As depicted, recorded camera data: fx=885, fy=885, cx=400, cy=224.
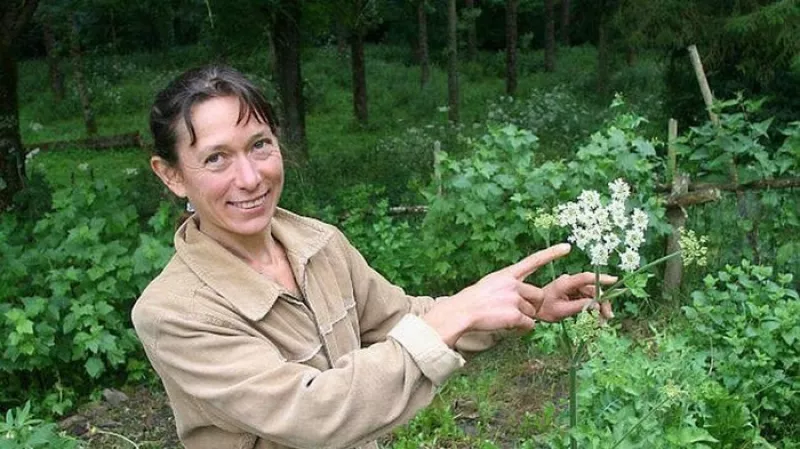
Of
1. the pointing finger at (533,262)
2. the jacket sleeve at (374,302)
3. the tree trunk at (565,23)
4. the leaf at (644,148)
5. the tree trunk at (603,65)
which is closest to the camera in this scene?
the pointing finger at (533,262)

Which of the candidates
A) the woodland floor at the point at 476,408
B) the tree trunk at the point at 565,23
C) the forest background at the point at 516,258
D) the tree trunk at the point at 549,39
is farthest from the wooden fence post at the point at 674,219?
the tree trunk at the point at 565,23

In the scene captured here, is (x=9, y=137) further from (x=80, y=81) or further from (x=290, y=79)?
(x=80, y=81)

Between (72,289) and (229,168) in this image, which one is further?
(72,289)

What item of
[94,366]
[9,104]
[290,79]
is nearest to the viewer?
[94,366]

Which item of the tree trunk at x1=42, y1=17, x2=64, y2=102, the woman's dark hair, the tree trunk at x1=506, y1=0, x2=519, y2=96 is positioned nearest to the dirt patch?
the woman's dark hair

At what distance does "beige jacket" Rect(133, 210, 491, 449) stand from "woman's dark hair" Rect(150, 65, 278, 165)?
0.19 meters

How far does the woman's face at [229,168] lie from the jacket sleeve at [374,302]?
13.5 inches

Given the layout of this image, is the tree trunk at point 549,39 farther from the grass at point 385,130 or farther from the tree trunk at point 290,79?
the tree trunk at point 290,79

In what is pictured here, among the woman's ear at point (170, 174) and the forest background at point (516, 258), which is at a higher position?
the woman's ear at point (170, 174)

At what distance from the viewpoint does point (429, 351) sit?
1458mm

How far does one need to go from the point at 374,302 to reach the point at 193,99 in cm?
68

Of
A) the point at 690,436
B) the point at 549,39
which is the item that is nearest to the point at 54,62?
the point at 549,39

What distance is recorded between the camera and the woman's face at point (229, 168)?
166 centimetres

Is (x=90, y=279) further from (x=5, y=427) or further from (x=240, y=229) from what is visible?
(x=240, y=229)
